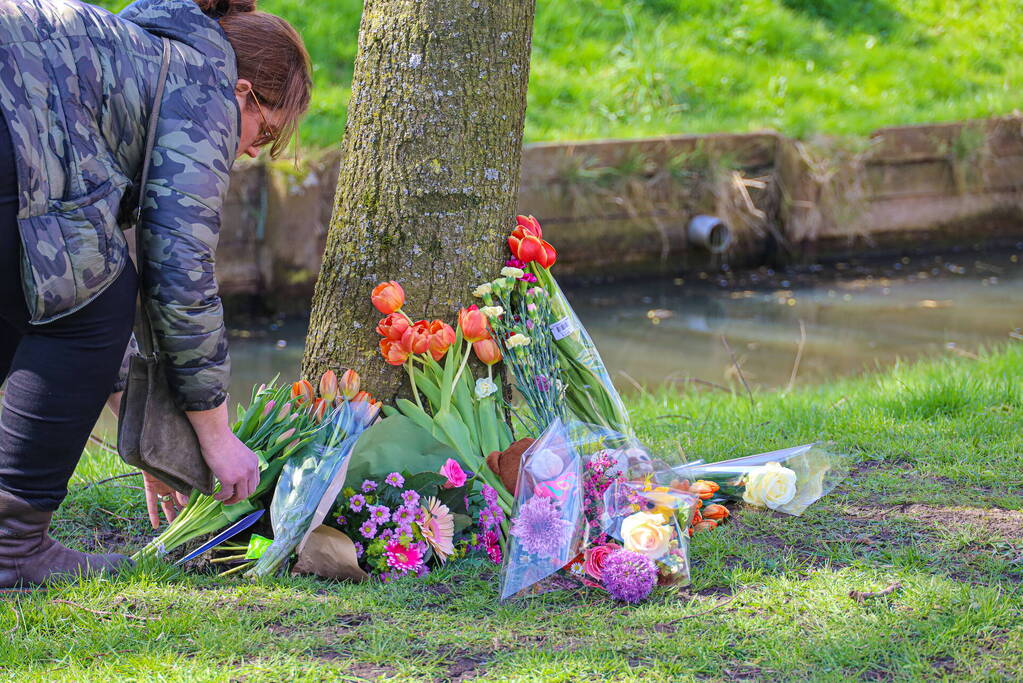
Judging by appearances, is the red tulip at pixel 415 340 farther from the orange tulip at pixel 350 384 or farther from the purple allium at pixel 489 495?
the purple allium at pixel 489 495

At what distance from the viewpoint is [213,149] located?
2191mm

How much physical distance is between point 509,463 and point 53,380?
42.4 inches

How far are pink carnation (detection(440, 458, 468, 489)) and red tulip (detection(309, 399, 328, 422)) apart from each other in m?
0.38

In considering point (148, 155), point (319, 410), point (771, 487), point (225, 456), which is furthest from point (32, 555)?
point (771, 487)

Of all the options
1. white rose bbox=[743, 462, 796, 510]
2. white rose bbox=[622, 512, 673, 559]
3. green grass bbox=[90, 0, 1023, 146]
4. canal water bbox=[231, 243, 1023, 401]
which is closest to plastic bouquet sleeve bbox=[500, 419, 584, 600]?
white rose bbox=[622, 512, 673, 559]

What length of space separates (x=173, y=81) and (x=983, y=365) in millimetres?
3781

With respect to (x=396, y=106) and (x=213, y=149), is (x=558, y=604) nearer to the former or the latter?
(x=213, y=149)

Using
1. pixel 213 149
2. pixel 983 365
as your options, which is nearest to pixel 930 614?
pixel 213 149

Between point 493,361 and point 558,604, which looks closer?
point 558,604

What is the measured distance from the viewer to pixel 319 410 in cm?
275

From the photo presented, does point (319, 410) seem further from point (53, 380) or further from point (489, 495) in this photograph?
point (53, 380)

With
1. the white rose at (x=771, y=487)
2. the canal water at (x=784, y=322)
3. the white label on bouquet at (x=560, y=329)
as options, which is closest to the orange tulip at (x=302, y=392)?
the white label on bouquet at (x=560, y=329)

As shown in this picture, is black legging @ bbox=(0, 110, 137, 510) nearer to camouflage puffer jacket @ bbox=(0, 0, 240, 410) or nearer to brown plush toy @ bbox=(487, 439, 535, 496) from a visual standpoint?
camouflage puffer jacket @ bbox=(0, 0, 240, 410)

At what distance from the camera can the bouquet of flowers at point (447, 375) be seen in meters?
2.76
